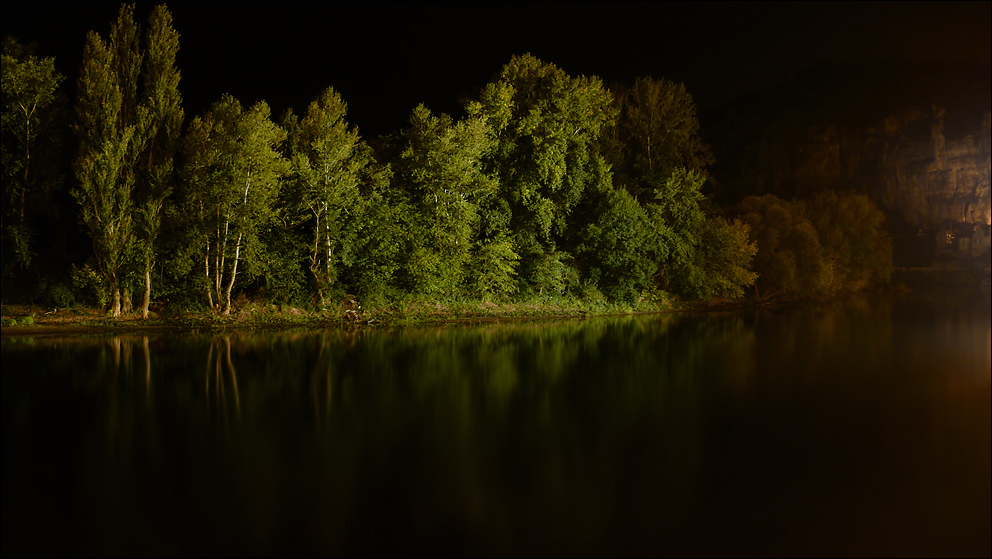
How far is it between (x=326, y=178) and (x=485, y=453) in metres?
22.7

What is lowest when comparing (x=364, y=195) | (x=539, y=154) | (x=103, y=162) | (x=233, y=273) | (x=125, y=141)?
(x=233, y=273)

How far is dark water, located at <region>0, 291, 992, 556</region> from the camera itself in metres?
8.77

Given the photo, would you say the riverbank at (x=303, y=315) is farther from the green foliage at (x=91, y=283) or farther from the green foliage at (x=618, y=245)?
the green foliage at (x=618, y=245)

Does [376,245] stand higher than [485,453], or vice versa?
[376,245]

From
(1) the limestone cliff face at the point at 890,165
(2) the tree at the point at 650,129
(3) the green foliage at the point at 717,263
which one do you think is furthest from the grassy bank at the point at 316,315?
(1) the limestone cliff face at the point at 890,165

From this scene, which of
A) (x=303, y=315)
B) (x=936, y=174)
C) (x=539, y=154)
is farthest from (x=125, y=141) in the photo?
(x=936, y=174)

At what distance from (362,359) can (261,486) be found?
11.6 metres

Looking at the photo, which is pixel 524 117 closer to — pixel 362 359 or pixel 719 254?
pixel 719 254

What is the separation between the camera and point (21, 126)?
28.6 meters

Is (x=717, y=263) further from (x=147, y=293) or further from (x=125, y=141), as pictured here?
(x=125, y=141)

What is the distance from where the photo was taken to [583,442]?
41.7 ft

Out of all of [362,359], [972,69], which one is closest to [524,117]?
[362,359]

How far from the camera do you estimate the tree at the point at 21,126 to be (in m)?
27.9

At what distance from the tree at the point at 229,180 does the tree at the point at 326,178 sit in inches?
70.8
